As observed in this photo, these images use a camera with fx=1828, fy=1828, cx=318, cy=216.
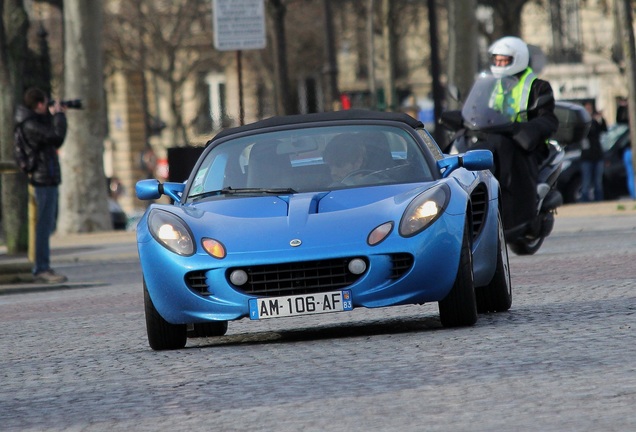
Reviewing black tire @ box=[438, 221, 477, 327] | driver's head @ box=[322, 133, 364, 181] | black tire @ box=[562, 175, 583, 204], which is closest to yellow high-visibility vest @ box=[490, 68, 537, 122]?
driver's head @ box=[322, 133, 364, 181]

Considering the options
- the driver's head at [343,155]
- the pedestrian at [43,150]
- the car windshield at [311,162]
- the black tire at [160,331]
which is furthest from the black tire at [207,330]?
the pedestrian at [43,150]

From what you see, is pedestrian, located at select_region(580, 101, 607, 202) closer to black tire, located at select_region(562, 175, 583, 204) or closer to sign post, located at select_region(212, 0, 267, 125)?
black tire, located at select_region(562, 175, 583, 204)

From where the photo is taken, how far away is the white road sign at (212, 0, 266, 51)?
81.4 feet

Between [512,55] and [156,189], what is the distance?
6307mm

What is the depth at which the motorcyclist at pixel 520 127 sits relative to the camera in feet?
51.1

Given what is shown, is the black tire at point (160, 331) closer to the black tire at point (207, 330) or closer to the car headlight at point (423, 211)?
the black tire at point (207, 330)

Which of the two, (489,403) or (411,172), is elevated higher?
(411,172)

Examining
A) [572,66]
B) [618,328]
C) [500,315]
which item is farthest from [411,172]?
[572,66]

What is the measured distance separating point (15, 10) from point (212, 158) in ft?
52.6

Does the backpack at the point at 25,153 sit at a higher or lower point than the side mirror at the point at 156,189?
higher

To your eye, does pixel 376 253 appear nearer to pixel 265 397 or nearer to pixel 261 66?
pixel 265 397

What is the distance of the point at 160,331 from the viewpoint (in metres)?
9.71

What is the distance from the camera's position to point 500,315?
10.4 meters

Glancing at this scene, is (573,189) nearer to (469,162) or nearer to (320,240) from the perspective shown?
(469,162)
